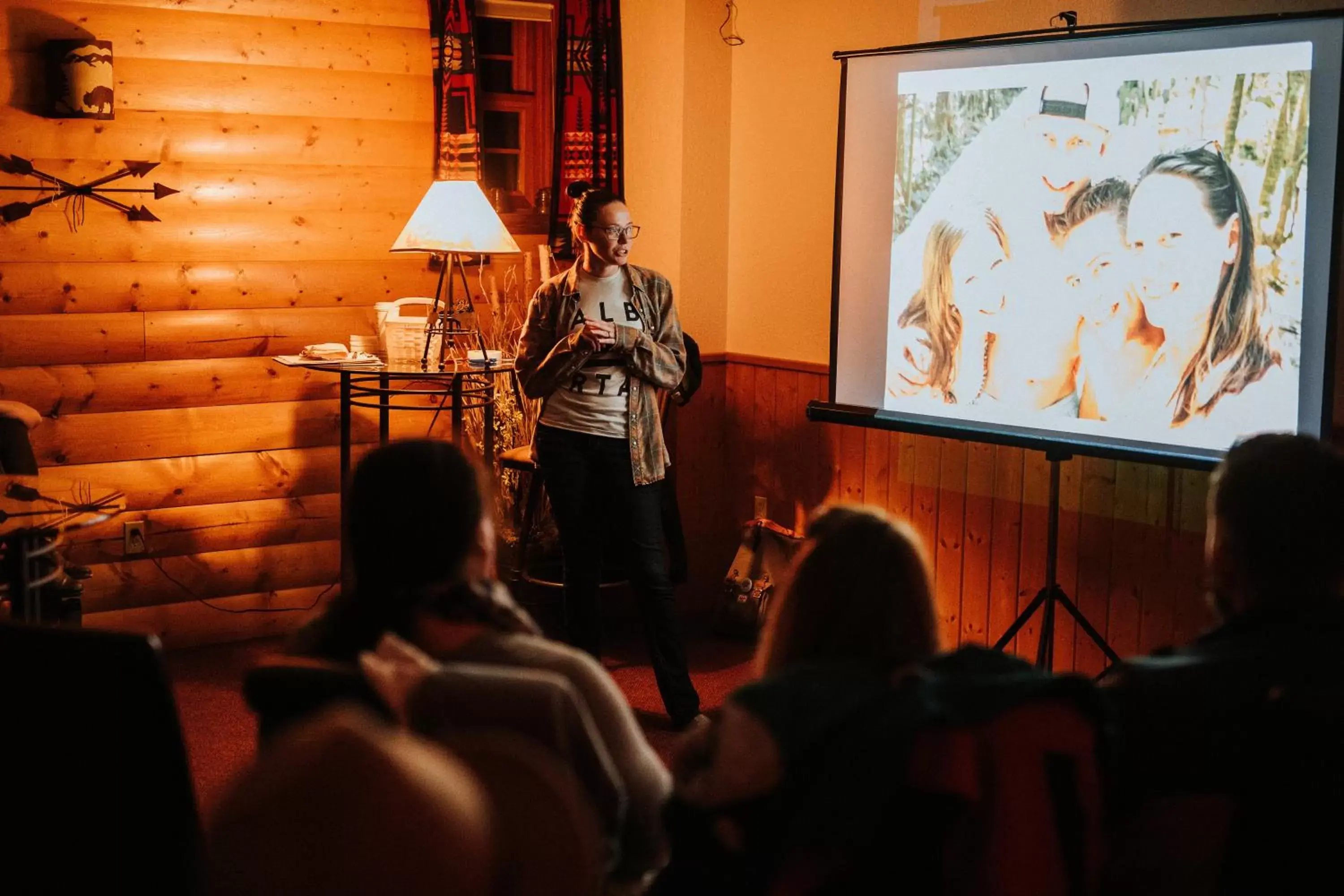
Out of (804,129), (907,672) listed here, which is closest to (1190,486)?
(804,129)

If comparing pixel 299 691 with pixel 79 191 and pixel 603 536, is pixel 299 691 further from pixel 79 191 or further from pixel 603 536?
pixel 79 191

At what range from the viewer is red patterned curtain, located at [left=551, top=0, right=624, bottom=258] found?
15.2 feet

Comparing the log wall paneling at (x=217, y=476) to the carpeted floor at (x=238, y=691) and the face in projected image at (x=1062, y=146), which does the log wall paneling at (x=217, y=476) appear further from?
the face in projected image at (x=1062, y=146)

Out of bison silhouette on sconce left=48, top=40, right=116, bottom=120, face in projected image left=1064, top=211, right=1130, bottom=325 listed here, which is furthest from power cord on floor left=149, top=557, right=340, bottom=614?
face in projected image left=1064, top=211, right=1130, bottom=325

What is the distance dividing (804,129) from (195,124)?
1.88 meters

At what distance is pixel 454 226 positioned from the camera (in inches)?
156

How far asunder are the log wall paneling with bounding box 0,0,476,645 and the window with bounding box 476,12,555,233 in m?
0.18

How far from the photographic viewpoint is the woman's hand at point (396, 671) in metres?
1.30

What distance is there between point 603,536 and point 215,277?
1552mm

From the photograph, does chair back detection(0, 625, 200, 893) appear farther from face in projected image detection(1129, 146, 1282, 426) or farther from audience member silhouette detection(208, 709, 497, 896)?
face in projected image detection(1129, 146, 1282, 426)

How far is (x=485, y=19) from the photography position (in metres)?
4.58

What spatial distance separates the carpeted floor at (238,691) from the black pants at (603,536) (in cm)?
23

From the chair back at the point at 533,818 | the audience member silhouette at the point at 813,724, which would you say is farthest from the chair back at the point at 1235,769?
the chair back at the point at 533,818

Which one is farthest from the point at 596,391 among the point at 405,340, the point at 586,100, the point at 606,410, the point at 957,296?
the point at 586,100
